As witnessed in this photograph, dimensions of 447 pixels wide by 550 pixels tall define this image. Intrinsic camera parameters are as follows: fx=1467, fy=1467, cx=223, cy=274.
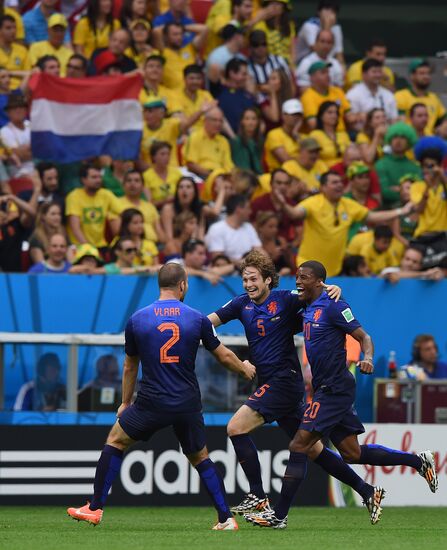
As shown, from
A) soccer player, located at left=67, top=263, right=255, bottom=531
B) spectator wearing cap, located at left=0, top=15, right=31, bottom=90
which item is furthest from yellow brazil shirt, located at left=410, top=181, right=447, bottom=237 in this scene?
soccer player, located at left=67, top=263, right=255, bottom=531

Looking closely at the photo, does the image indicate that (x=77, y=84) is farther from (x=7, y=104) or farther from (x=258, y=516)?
(x=258, y=516)

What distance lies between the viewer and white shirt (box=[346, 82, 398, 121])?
21688 millimetres

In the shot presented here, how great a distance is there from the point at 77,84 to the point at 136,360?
7.84m

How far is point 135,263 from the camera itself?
16672 mm

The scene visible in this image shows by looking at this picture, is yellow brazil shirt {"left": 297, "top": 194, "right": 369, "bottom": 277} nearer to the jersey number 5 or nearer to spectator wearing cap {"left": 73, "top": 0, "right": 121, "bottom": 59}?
spectator wearing cap {"left": 73, "top": 0, "right": 121, "bottom": 59}

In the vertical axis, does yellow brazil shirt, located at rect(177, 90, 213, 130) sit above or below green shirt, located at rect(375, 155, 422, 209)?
above

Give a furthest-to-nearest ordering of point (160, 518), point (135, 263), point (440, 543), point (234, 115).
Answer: point (234, 115), point (135, 263), point (160, 518), point (440, 543)

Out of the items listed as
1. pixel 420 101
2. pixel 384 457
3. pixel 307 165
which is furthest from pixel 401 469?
pixel 420 101

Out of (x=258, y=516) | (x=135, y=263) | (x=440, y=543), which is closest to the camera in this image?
(x=440, y=543)

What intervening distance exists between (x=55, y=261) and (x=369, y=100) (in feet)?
23.9

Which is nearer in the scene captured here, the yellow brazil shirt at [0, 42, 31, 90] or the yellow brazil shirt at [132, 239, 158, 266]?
the yellow brazil shirt at [132, 239, 158, 266]

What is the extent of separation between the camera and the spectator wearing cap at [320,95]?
20.7 meters

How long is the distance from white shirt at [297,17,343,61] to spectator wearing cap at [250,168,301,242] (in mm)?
4683

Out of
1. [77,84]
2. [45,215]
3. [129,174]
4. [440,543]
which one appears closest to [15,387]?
[45,215]
